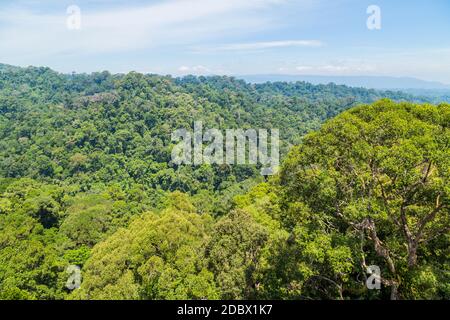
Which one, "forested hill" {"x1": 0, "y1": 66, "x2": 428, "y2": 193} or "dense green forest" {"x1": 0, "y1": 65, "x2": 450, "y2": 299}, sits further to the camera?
"forested hill" {"x1": 0, "y1": 66, "x2": 428, "y2": 193}

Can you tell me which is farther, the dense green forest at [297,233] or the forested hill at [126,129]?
the forested hill at [126,129]

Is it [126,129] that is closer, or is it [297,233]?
[297,233]

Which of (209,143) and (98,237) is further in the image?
(209,143)

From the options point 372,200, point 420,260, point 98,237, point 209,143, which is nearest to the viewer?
point 372,200

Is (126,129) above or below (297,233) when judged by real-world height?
above

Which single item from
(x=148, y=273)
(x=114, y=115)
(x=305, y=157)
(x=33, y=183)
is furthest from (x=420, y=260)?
(x=114, y=115)

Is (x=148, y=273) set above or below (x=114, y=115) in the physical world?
below

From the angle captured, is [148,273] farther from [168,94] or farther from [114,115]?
[168,94]
